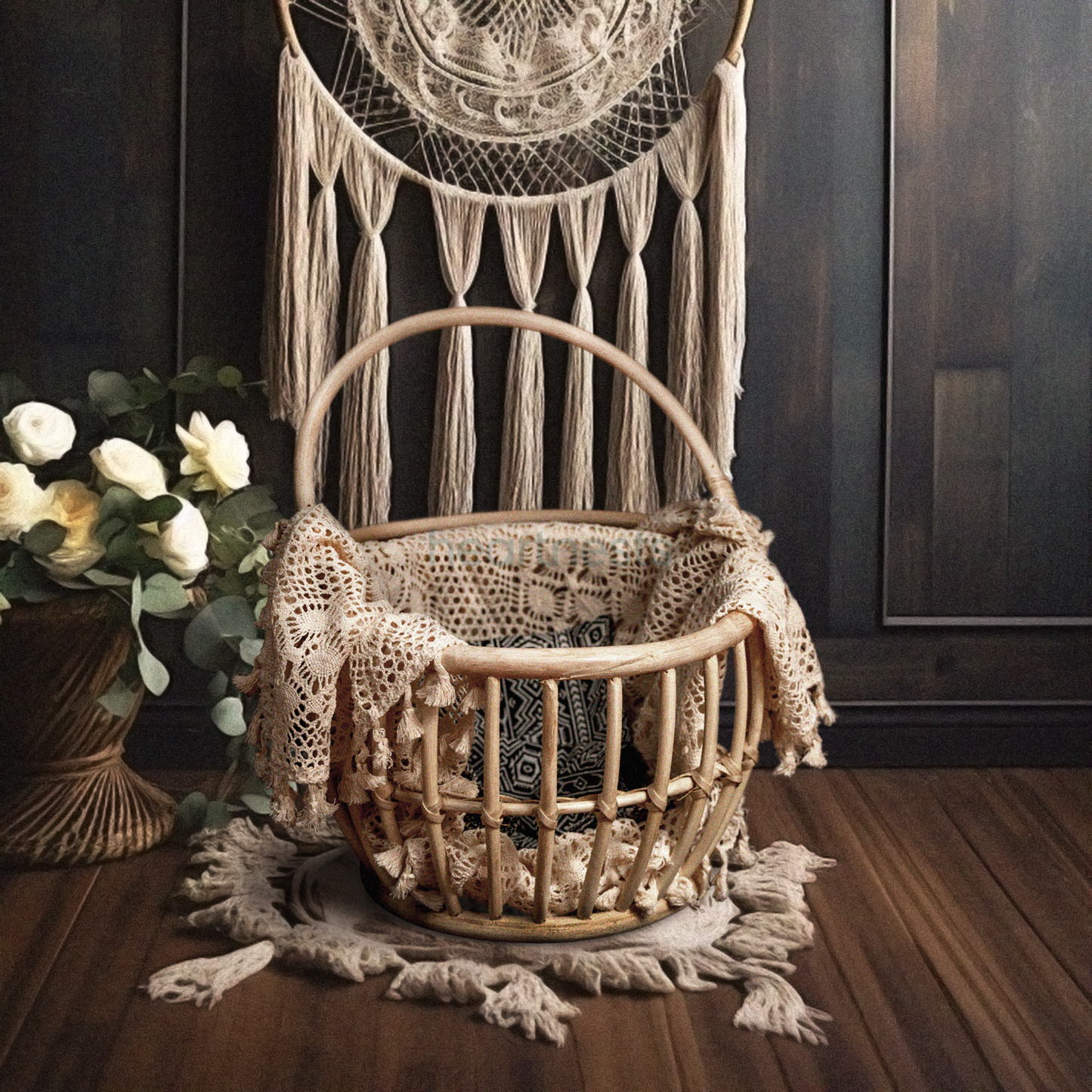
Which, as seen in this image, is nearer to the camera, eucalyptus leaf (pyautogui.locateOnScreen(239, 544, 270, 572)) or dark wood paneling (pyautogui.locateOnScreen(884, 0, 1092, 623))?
eucalyptus leaf (pyautogui.locateOnScreen(239, 544, 270, 572))

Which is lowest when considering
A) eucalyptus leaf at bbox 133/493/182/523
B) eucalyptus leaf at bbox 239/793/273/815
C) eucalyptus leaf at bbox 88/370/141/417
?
eucalyptus leaf at bbox 239/793/273/815

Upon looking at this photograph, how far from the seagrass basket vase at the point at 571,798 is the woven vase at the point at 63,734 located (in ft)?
1.10

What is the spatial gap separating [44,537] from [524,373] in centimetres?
73

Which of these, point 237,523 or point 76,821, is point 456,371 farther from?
point 76,821

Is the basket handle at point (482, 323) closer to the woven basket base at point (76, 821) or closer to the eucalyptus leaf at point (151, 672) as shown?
the eucalyptus leaf at point (151, 672)

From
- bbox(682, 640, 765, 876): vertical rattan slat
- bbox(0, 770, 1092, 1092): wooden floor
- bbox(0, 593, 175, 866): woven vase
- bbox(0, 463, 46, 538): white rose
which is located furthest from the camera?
bbox(0, 593, 175, 866): woven vase

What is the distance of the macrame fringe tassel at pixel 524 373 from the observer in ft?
6.16

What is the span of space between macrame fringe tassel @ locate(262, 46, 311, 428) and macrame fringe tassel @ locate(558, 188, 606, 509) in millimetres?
383

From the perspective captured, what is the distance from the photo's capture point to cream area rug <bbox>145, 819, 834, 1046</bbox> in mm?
1278

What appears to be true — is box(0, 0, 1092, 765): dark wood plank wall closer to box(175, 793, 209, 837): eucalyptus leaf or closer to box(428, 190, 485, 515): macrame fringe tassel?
box(428, 190, 485, 515): macrame fringe tassel

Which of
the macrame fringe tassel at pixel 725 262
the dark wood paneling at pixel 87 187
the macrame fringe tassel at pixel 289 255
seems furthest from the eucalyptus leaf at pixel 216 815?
the macrame fringe tassel at pixel 725 262

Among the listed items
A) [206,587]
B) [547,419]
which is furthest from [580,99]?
[206,587]

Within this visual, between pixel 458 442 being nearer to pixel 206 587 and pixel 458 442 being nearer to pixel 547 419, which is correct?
pixel 547 419

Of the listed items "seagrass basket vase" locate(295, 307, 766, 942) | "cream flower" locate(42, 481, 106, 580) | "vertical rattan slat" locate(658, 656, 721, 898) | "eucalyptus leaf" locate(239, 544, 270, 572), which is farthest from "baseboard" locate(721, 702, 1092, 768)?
"cream flower" locate(42, 481, 106, 580)
